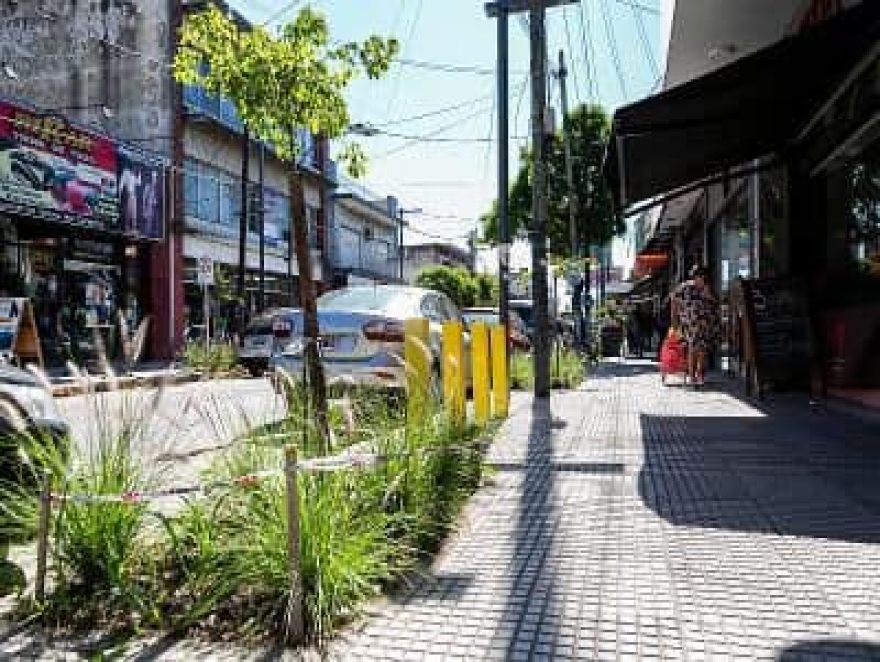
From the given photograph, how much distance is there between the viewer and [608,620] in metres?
3.32

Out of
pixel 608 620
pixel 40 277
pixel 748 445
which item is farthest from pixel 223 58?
pixel 40 277

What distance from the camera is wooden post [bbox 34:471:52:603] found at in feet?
11.5

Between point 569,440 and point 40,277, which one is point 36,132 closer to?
point 40,277

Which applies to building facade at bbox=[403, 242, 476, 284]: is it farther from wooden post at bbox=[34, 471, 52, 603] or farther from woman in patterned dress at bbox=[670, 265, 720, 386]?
wooden post at bbox=[34, 471, 52, 603]

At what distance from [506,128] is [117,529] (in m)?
12.9

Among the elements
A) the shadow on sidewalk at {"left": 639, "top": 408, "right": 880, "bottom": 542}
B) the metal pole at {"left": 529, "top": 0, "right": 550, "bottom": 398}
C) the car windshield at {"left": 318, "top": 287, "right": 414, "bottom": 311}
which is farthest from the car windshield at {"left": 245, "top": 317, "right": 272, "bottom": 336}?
the shadow on sidewalk at {"left": 639, "top": 408, "right": 880, "bottom": 542}

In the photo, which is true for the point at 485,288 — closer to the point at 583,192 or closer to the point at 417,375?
the point at 583,192

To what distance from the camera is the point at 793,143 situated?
37.5ft

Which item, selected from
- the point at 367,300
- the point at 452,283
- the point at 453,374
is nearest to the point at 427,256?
the point at 452,283

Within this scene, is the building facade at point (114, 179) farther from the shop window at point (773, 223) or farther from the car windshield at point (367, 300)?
the shop window at point (773, 223)

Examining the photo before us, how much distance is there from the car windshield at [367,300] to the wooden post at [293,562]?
639 cm

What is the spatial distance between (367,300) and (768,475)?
5.14m

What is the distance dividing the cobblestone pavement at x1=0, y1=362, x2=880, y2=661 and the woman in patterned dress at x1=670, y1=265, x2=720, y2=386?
614cm

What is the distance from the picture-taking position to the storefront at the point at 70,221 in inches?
778
